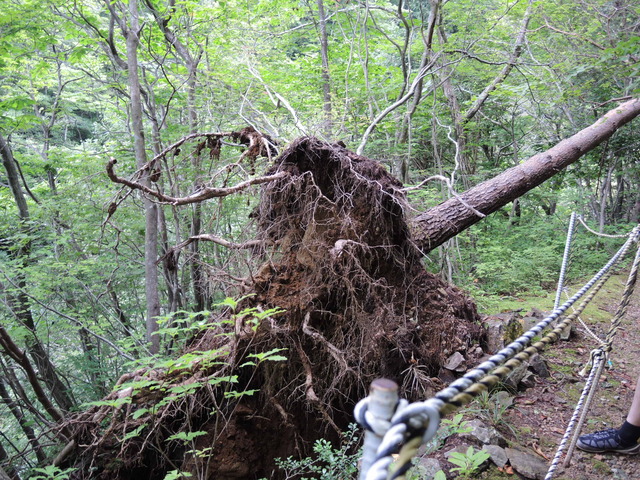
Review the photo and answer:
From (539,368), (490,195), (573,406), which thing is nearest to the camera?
(573,406)

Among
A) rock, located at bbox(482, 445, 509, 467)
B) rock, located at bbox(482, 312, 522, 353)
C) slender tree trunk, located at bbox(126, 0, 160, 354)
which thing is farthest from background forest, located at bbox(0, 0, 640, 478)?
rock, located at bbox(482, 445, 509, 467)

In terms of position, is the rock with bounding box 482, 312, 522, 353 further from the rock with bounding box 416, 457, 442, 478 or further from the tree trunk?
the tree trunk

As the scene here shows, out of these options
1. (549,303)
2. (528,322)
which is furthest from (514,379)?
(549,303)

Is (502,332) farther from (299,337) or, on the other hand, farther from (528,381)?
(299,337)

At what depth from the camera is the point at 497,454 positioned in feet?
8.82

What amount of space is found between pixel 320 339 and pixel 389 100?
7467 mm

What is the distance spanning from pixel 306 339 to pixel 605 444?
247 centimetres

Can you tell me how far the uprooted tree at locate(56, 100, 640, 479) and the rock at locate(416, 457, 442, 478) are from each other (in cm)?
95

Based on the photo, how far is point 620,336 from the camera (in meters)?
4.87

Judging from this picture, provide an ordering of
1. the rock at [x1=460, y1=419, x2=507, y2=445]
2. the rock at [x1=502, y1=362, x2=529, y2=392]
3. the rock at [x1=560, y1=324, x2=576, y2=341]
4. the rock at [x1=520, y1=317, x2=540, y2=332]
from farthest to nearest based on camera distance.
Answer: the rock at [x1=560, y1=324, x2=576, y2=341]
the rock at [x1=520, y1=317, x2=540, y2=332]
the rock at [x1=502, y1=362, x2=529, y2=392]
the rock at [x1=460, y1=419, x2=507, y2=445]

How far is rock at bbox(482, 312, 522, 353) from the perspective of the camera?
4301 millimetres

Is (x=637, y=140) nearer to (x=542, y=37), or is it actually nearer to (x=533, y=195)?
(x=533, y=195)

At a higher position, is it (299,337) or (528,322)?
(299,337)

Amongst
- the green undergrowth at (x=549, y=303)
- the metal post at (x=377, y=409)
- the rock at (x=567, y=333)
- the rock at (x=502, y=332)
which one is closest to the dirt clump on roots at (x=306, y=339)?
the rock at (x=502, y=332)
